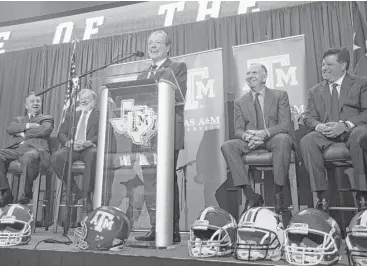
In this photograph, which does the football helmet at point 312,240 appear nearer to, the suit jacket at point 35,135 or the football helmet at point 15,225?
the football helmet at point 15,225

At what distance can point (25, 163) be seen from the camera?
11.8 ft

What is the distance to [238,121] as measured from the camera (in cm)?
317

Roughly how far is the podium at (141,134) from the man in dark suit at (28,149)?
5.81 ft

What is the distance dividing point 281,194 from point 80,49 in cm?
433

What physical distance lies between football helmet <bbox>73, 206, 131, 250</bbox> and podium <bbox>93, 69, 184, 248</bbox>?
12cm

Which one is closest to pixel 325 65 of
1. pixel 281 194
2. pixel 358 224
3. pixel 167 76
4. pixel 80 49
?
pixel 281 194

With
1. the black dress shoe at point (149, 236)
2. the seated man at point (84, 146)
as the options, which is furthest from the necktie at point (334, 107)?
the seated man at point (84, 146)

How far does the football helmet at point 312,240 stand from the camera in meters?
1.54

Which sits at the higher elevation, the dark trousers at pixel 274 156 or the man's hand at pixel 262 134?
the man's hand at pixel 262 134

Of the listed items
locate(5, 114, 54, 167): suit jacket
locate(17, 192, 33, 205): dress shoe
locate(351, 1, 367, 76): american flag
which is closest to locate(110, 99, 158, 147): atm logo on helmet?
locate(17, 192, 33, 205): dress shoe

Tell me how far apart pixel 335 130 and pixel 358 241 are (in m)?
1.23

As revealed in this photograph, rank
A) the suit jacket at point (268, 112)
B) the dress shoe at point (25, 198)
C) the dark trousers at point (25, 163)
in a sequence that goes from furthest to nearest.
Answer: the dark trousers at point (25, 163) → the dress shoe at point (25, 198) → the suit jacket at point (268, 112)

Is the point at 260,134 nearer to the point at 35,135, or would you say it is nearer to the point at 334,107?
the point at 334,107

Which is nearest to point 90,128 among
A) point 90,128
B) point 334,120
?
point 90,128
